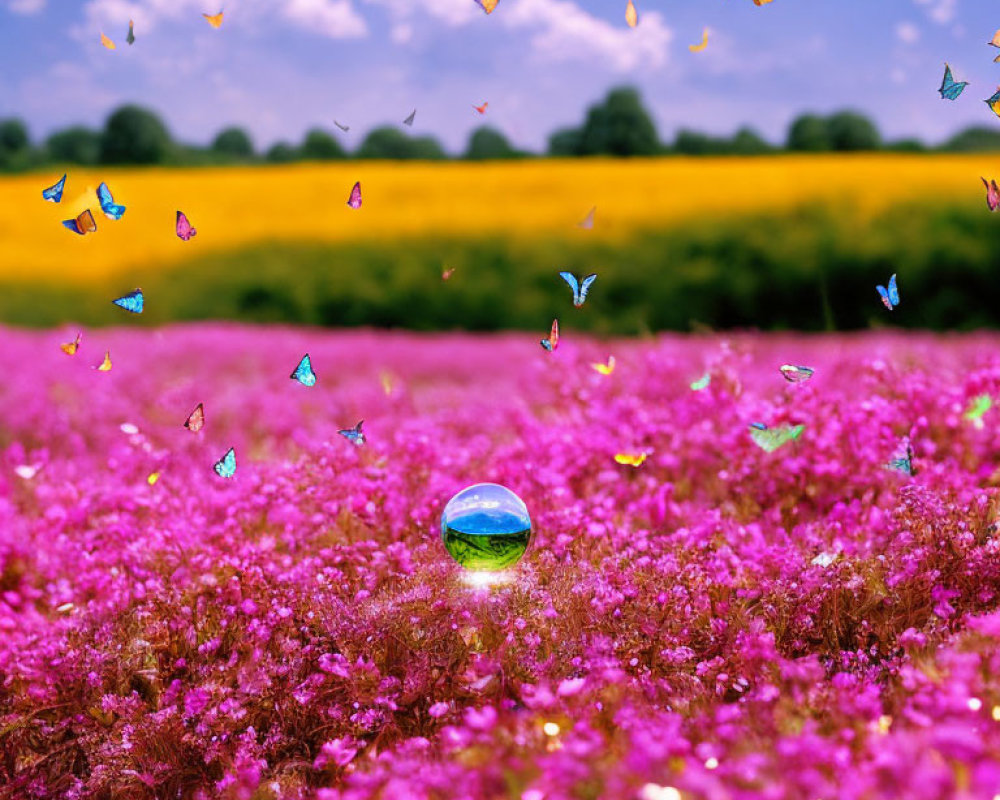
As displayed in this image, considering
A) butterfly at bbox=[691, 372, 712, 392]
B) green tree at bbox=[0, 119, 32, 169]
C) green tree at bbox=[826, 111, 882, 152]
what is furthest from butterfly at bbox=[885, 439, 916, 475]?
green tree at bbox=[0, 119, 32, 169]

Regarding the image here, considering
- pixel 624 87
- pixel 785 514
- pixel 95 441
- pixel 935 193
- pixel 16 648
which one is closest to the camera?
pixel 16 648

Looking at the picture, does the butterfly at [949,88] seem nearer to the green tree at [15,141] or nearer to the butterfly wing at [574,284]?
the butterfly wing at [574,284]

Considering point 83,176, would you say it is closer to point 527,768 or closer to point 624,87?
point 624,87

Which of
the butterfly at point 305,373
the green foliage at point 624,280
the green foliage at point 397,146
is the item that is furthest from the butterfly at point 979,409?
the green foliage at point 397,146

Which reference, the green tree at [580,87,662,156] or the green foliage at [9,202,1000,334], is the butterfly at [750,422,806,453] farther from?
the green tree at [580,87,662,156]

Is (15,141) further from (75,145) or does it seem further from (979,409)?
(979,409)

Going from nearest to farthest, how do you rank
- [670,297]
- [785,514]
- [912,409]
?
[785,514], [912,409], [670,297]

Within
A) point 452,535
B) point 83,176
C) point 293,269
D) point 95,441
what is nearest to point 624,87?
point 83,176
